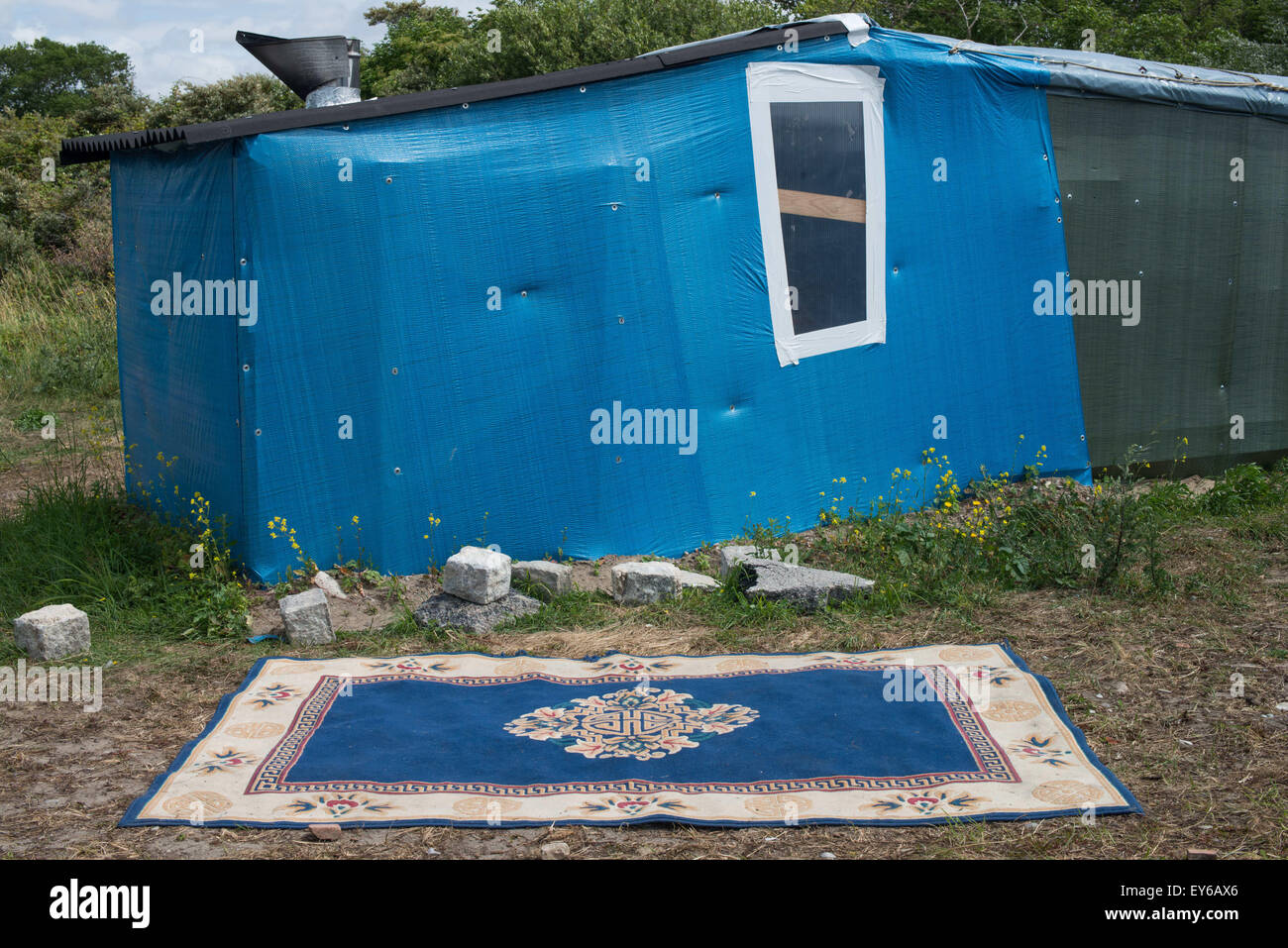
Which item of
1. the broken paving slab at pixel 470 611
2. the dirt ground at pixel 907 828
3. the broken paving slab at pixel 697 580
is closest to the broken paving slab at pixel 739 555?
the broken paving slab at pixel 697 580

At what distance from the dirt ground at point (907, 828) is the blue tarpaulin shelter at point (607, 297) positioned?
0.94 metres

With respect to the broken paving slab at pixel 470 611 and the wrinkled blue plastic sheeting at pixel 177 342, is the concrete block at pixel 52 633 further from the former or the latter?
the broken paving slab at pixel 470 611

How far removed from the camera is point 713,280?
663 centimetres

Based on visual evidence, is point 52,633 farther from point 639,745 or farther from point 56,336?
point 56,336

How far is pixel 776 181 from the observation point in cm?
678

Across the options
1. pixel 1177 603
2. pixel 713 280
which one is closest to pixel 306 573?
pixel 713 280

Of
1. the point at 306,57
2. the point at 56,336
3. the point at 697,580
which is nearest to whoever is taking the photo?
the point at 697,580

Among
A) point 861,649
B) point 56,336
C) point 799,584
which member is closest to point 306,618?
point 799,584

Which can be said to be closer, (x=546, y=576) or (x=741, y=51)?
(x=546, y=576)

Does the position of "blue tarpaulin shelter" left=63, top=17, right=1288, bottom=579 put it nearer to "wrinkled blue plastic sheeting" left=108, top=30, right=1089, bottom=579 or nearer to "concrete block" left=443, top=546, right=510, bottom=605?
"wrinkled blue plastic sheeting" left=108, top=30, right=1089, bottom=579

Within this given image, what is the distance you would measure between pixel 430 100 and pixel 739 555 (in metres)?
2.96

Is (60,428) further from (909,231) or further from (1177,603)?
(1177,603)

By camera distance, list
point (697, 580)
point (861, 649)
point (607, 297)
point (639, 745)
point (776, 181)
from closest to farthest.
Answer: point (639, 745) → point (861, 649) → point (697, 580) → point (607, 297) → point (776, 181)

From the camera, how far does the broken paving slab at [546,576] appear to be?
6020 mm
